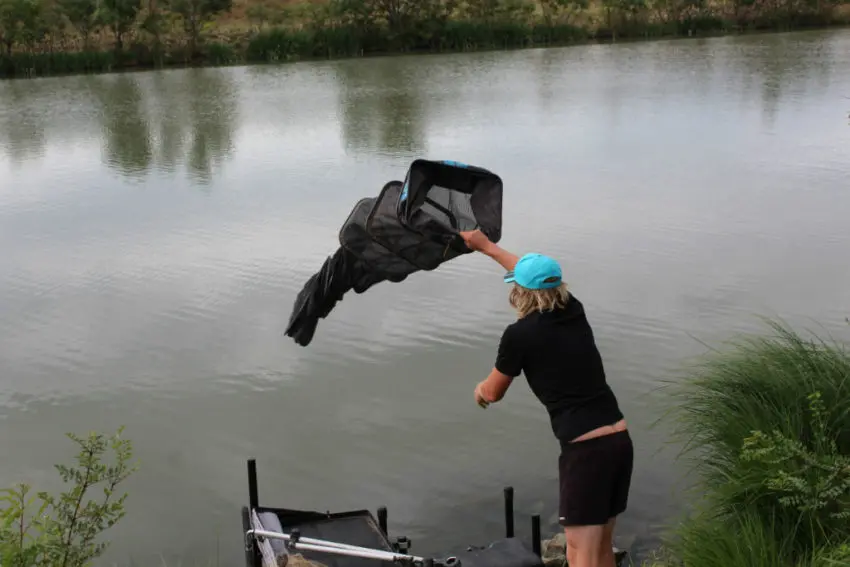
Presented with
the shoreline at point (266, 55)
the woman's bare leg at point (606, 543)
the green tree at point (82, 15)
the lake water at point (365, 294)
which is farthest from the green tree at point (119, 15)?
the woman's bare leg at point (606, 543)

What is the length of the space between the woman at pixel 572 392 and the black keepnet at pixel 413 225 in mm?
752

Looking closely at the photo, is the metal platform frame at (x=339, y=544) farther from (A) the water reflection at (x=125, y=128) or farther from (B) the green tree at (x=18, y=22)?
(B) the green tree at (x=18, y=22)

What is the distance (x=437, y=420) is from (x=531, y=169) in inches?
278

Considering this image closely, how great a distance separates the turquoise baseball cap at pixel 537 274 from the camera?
3051 mm

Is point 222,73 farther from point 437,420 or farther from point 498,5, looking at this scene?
point 437,420

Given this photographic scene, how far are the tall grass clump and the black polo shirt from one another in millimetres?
678

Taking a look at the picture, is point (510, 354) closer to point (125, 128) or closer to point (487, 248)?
point (487, 248)

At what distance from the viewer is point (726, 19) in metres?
35.7

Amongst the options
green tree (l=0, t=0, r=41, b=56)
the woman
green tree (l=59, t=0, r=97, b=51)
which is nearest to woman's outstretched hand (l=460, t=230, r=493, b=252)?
the woman

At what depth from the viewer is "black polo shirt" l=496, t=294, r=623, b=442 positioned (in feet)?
9.86

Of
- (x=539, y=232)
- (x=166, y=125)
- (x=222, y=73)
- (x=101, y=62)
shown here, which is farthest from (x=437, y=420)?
(x=101, y=62)

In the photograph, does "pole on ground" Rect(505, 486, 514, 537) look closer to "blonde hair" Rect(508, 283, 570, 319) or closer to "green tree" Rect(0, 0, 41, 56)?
"blonde hair" Rect(508, 283, 570, 319)

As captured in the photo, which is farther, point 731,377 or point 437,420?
point 437,420

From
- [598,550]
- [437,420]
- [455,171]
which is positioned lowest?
[437,420]
